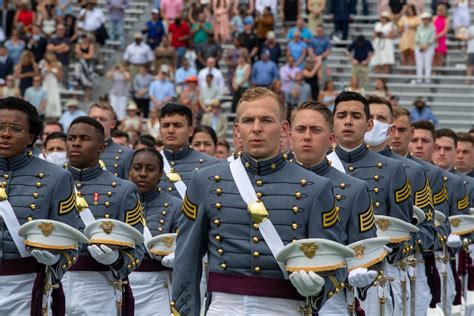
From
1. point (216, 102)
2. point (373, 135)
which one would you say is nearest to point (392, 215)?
point (373, 135)

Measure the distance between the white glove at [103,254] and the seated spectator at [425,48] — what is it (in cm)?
1901

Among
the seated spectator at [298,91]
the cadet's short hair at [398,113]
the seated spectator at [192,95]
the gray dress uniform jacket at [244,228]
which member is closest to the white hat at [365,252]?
the gray dress uniform jacket at [244,228]

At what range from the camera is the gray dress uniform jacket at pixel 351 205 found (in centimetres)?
1020

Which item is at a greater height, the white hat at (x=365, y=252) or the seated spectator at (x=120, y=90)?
the white hat at (x=365, y=252)

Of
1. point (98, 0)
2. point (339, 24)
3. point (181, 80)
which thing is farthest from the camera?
point (98, 0)

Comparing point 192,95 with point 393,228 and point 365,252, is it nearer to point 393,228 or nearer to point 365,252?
point 393,228

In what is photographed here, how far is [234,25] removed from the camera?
1265 inches

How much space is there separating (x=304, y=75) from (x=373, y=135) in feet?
52.9

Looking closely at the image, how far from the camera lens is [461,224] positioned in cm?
1520

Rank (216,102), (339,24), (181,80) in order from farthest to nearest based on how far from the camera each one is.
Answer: (339,24)
(181,80)
(216,102)

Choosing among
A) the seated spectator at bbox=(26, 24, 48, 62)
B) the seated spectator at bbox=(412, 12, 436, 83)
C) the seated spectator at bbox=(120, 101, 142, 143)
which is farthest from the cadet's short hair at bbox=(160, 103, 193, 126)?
the seated spectator at bbox=(26, 24, 48, 62)

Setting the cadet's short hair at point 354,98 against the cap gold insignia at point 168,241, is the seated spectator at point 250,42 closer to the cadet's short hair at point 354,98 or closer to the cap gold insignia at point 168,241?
the cap gold insignia at point 168,241

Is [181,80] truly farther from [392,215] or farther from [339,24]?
[392,215]

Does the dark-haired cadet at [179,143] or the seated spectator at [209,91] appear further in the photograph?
the seated spectator at [209,91]
